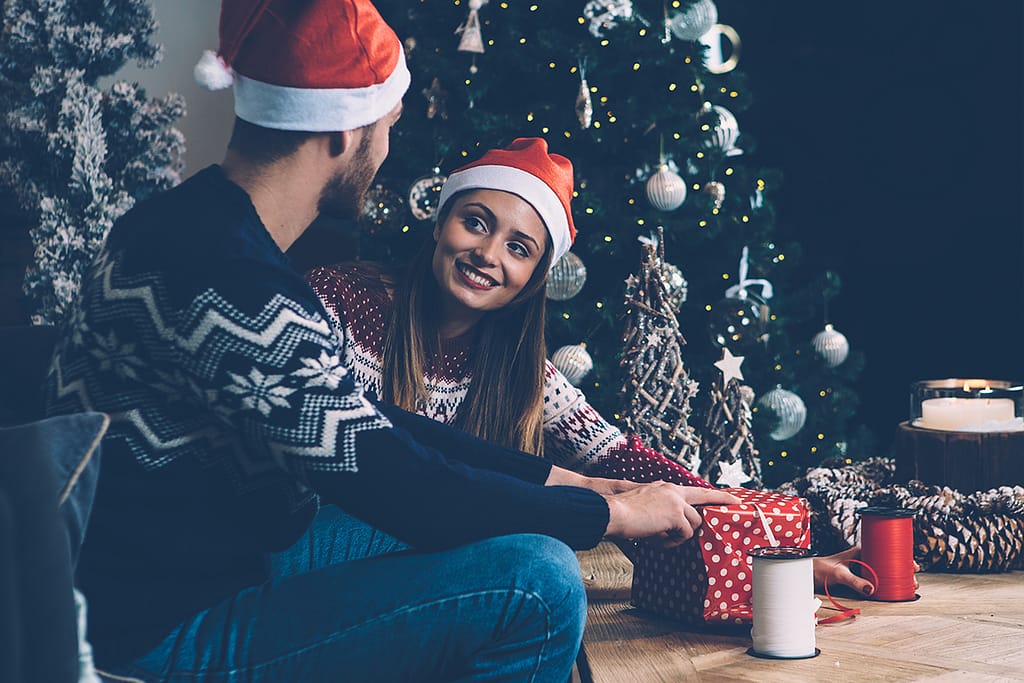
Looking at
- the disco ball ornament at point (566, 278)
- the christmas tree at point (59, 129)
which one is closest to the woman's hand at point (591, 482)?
the disco ball ornament at point (566, 278)

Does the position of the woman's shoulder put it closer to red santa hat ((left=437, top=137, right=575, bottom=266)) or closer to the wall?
red santa hat ((left=437, top=137, right=575, bottom=266))

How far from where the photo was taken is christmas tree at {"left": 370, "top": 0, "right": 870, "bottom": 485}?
9.23ft

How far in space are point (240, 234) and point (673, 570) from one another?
97 centimetres

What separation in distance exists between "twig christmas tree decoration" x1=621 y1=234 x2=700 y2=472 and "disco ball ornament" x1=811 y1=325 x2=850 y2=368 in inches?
37.0

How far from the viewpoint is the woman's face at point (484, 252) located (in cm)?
184

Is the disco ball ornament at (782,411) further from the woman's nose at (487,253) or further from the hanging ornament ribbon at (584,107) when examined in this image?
the woman's nose at (487,253)

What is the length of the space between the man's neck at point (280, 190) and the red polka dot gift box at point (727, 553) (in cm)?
79

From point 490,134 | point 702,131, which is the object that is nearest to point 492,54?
point 490,134

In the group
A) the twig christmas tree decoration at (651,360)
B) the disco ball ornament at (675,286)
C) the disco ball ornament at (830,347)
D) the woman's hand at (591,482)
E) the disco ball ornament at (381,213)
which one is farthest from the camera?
the disco ball ornament at (830,347)

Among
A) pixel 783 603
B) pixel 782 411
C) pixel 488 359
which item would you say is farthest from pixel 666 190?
pixel 783 603

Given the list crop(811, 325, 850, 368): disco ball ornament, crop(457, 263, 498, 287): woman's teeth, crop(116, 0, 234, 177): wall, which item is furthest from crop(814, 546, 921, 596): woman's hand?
crop(116, 0, 234, 177): wall

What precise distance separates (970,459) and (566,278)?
1.07m

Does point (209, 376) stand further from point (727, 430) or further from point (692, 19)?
point (692, 19)

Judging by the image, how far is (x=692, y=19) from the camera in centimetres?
293
